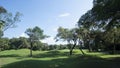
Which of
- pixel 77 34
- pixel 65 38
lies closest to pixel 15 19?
pixel 77 34

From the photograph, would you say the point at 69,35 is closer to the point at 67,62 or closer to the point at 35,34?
the point at 35,34

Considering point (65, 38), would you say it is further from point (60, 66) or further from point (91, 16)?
point (60, 66)

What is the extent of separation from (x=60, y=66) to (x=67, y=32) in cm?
4093

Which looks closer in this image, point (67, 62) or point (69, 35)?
point (67, 62)

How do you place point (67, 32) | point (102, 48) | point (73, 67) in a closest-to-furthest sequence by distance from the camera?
point (73, 67) → point (67, 32) → point (102, 48)

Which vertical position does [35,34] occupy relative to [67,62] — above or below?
above

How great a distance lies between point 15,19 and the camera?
4550 centimetres

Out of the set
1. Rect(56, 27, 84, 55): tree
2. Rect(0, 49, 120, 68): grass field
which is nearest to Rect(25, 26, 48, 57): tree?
Rect(56, 27, 84, 55): tree

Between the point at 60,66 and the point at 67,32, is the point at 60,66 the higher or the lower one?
the lower one

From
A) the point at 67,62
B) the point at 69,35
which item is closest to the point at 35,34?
the point at 69,35

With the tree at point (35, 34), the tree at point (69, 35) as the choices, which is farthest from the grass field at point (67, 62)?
the tree at point (35, 34)

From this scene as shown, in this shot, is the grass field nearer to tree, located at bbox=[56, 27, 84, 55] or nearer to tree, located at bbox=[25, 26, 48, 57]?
tree, located at bbox=[56, 27, 84, 55]

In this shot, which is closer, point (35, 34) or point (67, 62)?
point (67, 62)

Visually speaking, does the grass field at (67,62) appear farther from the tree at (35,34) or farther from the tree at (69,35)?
the tree at (35,34)
